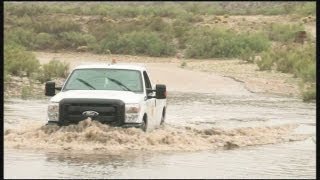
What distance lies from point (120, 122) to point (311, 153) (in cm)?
326

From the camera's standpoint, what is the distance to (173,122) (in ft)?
71.8

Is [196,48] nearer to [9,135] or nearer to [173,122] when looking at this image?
[173,122]

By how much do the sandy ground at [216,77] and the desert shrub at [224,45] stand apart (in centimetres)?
200

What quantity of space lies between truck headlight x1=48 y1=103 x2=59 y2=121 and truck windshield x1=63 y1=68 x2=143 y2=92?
91 cm

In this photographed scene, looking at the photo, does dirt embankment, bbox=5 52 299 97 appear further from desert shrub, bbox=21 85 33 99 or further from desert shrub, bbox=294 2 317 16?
desert shrub, bbox=294 2 317 16

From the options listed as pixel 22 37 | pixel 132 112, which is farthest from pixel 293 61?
pixel 132 112

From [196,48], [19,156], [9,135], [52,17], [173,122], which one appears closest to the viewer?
[19,156]

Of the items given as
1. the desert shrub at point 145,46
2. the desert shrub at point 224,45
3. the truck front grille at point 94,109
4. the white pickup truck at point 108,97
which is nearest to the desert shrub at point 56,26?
the desert shrub at point 145,46

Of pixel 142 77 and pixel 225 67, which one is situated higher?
pixel 142 77

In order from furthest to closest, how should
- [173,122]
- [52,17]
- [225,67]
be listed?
1. [52,17]
2. [225,67]
3. [173,122]

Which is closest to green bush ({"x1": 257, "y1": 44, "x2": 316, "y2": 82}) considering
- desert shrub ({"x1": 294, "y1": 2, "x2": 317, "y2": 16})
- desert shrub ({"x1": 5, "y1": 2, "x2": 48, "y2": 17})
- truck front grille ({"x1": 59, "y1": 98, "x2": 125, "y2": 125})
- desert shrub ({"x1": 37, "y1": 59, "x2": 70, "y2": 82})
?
desert shrub ({"x1": 37, "y1": 59, "x2": 70, "y2": 82})

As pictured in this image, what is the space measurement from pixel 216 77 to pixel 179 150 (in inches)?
818

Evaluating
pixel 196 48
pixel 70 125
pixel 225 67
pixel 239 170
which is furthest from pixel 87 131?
pixel 196 48

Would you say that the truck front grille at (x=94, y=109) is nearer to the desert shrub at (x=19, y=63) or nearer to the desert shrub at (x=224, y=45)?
the desert shrub at (x=19, y=63)
